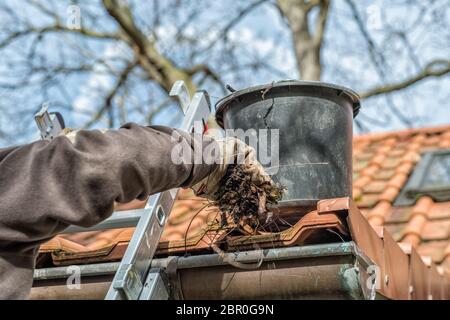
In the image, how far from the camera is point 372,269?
2.29 m

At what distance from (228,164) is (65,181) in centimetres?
66

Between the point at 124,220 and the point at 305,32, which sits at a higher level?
the point at 305,32

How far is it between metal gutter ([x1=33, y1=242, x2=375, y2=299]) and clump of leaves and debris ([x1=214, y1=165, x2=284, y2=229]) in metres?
0.12

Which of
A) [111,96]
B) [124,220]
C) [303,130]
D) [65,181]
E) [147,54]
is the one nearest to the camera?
[65,181]

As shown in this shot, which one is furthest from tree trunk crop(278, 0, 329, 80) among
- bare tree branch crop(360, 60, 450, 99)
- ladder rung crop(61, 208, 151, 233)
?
ladder rung crop(61, 208, 151, 233)

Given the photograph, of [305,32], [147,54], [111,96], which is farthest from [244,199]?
[111,96]

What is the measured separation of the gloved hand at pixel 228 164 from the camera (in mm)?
2150

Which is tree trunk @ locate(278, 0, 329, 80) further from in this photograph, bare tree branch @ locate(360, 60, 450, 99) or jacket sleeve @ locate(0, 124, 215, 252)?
jacket sleeve @ locate(0, 124, 215, 252)

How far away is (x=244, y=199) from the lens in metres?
2.25

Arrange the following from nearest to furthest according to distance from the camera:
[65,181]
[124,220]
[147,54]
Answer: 1. [65,181]
2. [124,220]
3. [147,54]

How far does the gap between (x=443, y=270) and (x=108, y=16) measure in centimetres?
780

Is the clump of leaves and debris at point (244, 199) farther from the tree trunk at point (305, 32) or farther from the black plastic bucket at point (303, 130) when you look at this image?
the tree trunk at point (305, 32)

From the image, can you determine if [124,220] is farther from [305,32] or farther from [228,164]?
[305,32]
